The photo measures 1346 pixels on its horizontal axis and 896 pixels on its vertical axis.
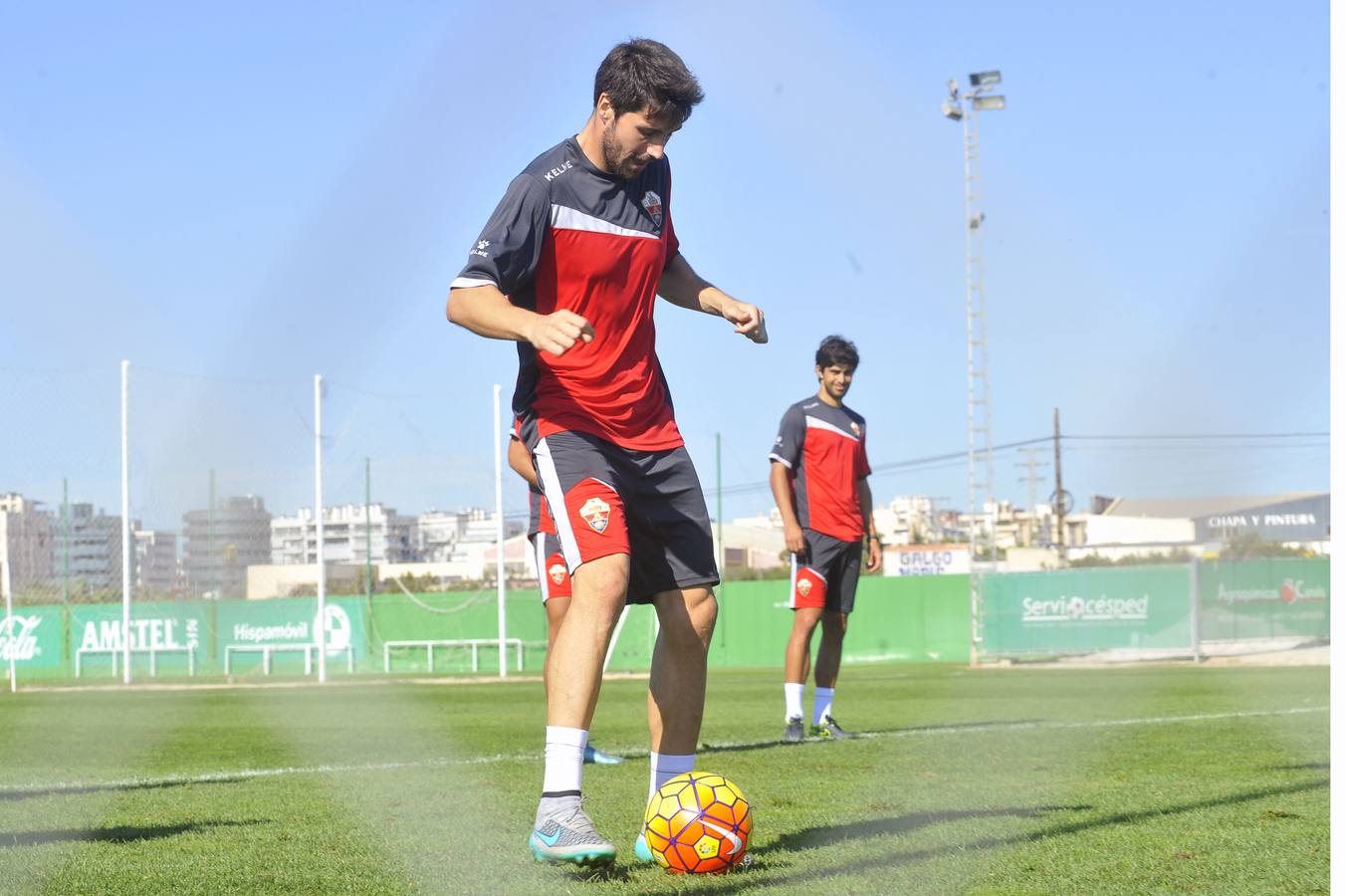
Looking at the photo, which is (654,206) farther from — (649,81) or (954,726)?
(954,726)

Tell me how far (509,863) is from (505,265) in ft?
4.46

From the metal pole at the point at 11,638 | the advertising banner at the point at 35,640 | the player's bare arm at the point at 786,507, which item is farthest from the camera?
the advertising banner at the point at 35,640

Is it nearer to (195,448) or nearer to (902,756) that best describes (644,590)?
(195,448)

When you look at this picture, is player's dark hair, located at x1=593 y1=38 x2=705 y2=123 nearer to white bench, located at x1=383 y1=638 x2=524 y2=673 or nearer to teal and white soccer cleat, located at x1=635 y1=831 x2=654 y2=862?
teal and white soccer cleat, located at x1=635 y1=831 x2=654 y2=862

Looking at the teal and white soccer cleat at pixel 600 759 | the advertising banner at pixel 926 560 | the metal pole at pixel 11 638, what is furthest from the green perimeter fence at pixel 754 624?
the advertising banner at pixel 926 560

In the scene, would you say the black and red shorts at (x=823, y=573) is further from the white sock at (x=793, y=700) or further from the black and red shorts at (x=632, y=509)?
the black and red shorts at (x=632, y=509)

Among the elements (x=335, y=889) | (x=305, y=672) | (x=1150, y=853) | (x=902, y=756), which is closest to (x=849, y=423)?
(x=902, y=756)

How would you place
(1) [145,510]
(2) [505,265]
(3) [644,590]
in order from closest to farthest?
(1) [145,510]
(2) [505,265]
(3) [644,590]

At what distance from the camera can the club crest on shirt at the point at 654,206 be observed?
12.1 ft

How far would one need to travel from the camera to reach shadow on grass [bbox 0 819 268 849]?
3992mm

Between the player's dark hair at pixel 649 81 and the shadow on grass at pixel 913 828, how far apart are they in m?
1.68

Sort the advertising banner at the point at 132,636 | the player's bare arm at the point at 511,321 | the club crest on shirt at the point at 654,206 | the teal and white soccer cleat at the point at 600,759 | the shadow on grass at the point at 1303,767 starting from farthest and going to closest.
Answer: the advertising banner at the point at 132,636, the teal and white soccer cleat at the point at 600,759, the shadow on grass at the point at 1303,767, the club crest on shirt at the point at 654,206, the player's bare arm at the point at 511,321

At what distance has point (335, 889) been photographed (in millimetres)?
3168

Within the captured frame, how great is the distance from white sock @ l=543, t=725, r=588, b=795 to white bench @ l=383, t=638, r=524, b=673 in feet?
63.6
